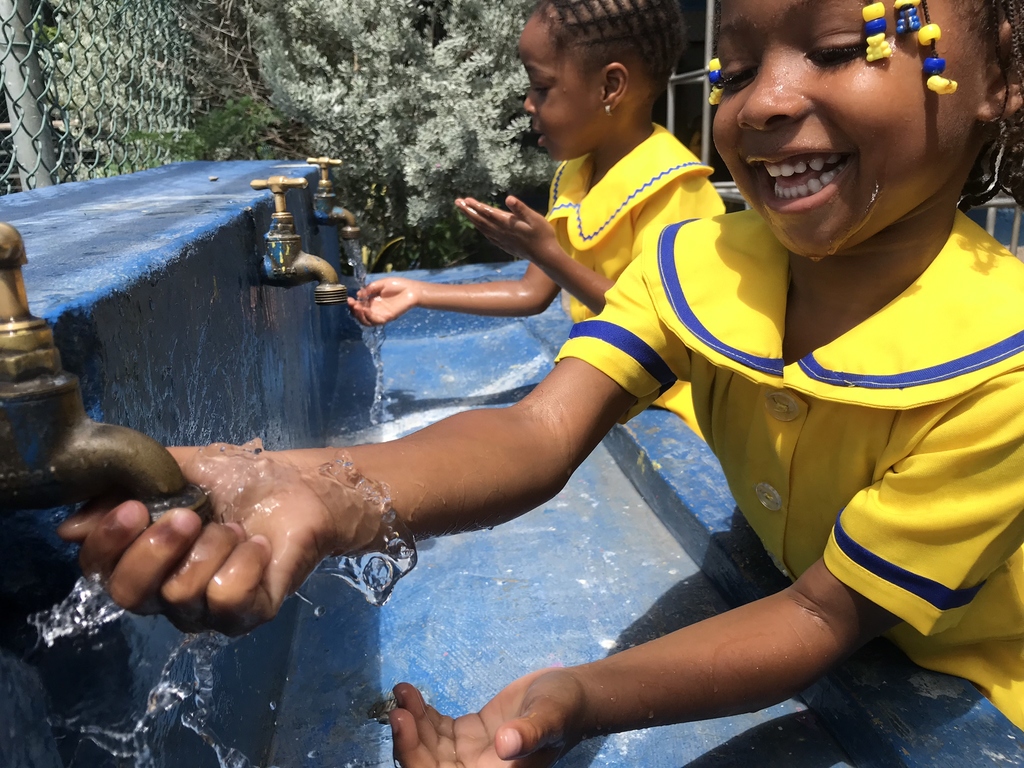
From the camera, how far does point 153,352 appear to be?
2.95ft

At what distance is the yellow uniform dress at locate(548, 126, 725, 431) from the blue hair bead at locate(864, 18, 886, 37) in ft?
4.05

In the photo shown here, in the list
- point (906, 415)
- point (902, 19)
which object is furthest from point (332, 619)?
point (902, 19)

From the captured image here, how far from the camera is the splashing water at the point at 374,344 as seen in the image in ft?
9.06

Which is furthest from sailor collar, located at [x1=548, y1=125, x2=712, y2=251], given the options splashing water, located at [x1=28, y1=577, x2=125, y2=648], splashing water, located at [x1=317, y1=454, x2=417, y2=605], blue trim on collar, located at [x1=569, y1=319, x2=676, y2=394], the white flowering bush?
the white flowering bush

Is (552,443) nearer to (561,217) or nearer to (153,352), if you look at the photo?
(153,352)

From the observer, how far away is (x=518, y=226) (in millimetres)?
2104

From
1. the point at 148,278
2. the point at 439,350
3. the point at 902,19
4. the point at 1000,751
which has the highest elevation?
→ the point at 902,19

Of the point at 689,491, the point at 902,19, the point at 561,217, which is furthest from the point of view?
the point at 561,217

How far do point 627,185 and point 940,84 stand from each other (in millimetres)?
1386

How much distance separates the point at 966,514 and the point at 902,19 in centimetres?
56

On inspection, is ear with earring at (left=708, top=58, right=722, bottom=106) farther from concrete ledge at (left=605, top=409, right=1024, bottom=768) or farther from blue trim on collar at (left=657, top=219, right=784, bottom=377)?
concrete ledge at (left=605, top=409, right=1024, bottom=768)

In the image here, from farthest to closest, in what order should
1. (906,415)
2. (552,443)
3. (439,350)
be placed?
1. (439,350)
2. (552,443)
3. (906,415)

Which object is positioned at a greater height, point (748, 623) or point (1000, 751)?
point (748, 623)

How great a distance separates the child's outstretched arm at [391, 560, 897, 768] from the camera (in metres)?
0.88
